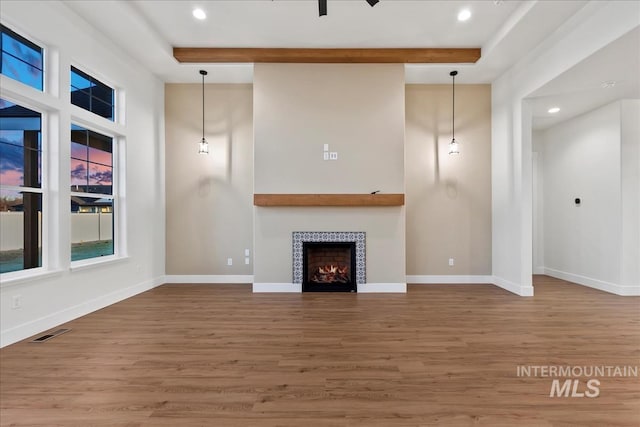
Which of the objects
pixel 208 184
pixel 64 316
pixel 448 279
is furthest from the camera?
pixel 208 184

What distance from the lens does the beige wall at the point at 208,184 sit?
16.5ft

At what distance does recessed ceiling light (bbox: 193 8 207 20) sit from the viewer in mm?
3436

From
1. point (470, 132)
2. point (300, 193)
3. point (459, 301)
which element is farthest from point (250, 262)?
point (470, 132)

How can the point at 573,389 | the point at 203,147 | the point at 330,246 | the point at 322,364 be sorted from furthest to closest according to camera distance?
1. the point at 203,147
2. the point at 330,246
3. the point at 322,364
4. the point at 573,389

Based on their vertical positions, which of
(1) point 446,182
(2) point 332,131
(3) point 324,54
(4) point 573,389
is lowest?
(4) point 573,389

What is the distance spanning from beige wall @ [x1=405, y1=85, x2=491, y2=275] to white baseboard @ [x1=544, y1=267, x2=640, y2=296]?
59.2 inches

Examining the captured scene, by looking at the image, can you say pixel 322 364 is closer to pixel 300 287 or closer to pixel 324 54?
pixel 300 287

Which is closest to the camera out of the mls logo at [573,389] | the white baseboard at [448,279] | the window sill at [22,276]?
the mls logo at [573,389]

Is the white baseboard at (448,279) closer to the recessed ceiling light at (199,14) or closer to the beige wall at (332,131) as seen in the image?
the beige wall at (332,131)

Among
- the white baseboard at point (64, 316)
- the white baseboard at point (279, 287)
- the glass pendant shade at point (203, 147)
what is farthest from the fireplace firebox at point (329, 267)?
the white baseboard at point (64, 316)

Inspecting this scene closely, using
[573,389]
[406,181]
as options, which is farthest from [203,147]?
[573,389]

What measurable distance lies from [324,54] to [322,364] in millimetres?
3972

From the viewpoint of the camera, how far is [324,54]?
422cm

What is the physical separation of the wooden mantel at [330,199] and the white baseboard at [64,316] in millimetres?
2180
